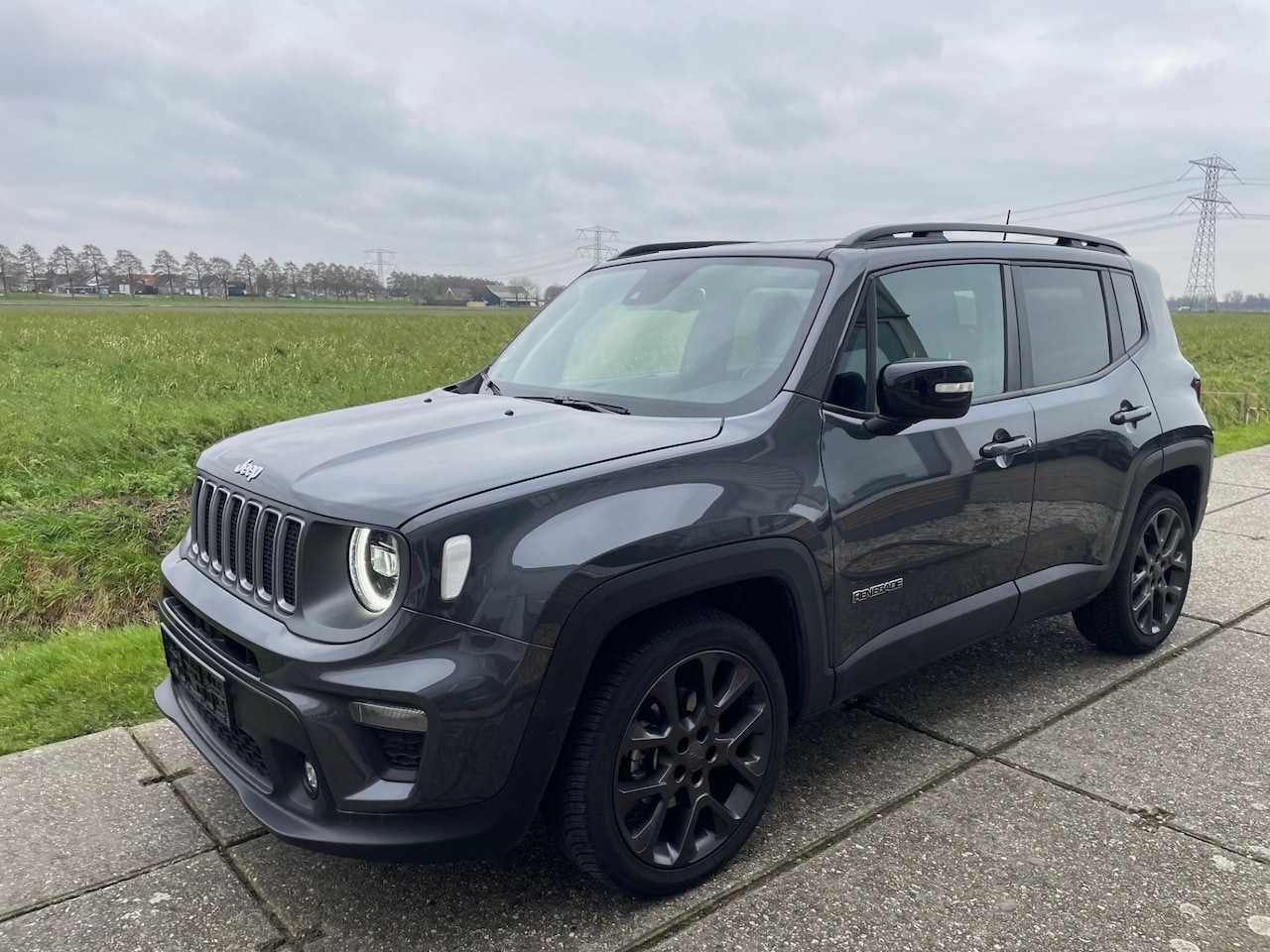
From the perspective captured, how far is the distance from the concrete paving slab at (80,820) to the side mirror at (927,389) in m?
2.44

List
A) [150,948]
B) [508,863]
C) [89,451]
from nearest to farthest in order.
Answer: [150,948] → [508,863] → [89,451]

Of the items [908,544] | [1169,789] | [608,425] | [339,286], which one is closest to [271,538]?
[608,425]

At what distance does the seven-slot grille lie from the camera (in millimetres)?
2553

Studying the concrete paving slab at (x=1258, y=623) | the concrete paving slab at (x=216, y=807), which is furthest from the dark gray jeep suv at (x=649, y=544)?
the concrete paving slab at (x=1258, y=623)

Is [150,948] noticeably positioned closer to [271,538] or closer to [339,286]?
[271,538]

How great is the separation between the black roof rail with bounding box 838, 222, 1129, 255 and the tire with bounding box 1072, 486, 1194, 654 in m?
1.14

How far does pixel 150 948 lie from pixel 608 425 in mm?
1783

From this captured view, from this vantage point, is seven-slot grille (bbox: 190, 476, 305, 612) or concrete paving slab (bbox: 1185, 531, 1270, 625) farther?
concrete paving slab (bbox: 1185, 531, 1270, 625)

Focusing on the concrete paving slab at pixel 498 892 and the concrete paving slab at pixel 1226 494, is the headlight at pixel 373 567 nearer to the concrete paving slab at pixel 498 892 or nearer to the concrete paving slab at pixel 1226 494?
the concrete paving slab at pixel 498 892

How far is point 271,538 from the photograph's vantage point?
2629 mm

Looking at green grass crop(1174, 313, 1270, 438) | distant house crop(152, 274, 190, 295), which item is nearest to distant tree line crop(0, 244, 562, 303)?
distant house crop(152, 274, 190, 295)

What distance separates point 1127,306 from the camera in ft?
14.8

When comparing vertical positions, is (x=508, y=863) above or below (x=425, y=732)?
below

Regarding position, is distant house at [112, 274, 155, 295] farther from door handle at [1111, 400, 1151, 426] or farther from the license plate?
door handle at [1111, 400, 1151, 426]
